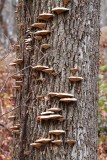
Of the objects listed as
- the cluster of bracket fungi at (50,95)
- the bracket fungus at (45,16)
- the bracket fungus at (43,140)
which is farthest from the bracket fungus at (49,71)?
the bracket fungus at (43,140)

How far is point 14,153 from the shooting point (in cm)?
409

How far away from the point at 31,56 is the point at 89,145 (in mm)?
1255

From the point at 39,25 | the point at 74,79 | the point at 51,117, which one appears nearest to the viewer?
the point at 51,117

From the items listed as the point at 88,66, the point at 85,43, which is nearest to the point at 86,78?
the point at 88,66

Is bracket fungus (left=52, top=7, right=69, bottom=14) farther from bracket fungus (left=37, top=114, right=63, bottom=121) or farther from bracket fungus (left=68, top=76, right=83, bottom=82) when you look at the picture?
bracket fungus (left=37, top=114, right=63, bottom=121)

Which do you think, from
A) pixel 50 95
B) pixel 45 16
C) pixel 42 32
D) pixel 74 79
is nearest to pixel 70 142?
pixel 50 95

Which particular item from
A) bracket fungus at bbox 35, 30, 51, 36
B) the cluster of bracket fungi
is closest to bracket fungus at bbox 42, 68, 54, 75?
the cluster of bracket fungi

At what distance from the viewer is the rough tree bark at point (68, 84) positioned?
373 cm

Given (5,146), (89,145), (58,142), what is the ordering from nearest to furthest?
(58,142)
(89,145)
(5,146)

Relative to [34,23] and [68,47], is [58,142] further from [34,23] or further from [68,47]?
[34,23]

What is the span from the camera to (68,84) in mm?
3742

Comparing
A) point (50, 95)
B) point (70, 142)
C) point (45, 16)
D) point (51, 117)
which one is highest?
point (45, 16)

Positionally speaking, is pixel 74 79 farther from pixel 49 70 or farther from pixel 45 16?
pixel 45 16

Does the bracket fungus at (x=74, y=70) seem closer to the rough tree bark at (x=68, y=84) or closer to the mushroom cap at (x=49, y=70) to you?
the rough tree bark at (x=68, y=84)
